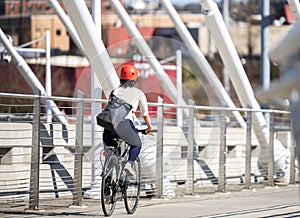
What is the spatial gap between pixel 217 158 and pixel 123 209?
6675mm

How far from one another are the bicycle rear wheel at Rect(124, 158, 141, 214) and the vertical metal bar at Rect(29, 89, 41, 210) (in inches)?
45.6

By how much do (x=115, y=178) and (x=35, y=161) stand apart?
1.12 meters

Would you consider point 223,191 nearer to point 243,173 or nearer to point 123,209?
point 243,173

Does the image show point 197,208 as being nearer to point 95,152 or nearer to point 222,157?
point 95,152

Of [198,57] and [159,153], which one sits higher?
[198,57]

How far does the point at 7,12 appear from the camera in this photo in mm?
66375

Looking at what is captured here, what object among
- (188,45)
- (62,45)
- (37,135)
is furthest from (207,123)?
(62,45)

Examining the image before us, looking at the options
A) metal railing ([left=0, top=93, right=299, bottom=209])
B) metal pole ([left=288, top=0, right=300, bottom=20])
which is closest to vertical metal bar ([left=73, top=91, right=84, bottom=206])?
metal railing ([left=0, top=93, right=299, bottom=209])

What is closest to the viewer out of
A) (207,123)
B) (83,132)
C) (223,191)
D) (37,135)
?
(37,135)

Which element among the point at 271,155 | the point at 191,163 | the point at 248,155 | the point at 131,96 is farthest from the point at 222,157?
the point at 131,96

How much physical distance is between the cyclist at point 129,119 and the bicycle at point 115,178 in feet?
0.26

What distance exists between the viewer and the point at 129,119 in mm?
11703

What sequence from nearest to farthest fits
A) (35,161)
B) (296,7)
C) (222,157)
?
(35,161), (222,157), (296,7)

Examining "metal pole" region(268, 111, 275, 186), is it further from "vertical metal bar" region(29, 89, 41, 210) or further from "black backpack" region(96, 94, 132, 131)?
"black backpack" region(96, 94, 132, 131)
